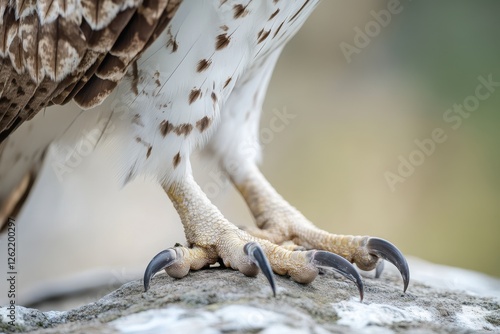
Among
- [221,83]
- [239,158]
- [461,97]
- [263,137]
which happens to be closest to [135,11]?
[221,83]

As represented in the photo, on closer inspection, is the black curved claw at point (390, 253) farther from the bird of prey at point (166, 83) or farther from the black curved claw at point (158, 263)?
the black curved claw at point (158, 263)

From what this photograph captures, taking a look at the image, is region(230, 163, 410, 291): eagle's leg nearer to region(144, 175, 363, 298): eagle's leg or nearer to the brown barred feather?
region(144, 175, 363, 298): eagle's leg

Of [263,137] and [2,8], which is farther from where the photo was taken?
[263,137]

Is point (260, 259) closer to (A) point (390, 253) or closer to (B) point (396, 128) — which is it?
(A) point (390, 253)

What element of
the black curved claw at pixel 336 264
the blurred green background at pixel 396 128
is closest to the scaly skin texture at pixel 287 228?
the black curved claw at pixel 336 264

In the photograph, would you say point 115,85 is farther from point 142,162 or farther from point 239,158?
point 239,158

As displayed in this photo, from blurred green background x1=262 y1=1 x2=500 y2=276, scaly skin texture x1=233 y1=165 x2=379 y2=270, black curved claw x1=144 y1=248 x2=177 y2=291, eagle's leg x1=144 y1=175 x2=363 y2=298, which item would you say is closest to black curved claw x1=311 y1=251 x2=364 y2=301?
eagle's leg x1=144 y1=175 x2=363 y2=298

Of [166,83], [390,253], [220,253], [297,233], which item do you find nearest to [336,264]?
[390,253]
